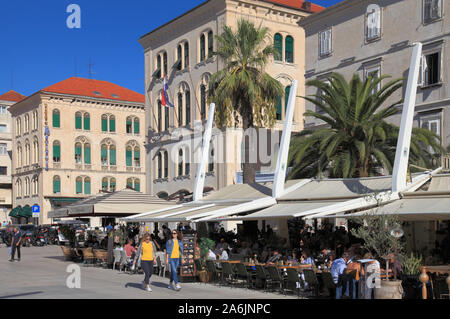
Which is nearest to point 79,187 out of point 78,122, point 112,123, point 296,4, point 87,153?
point 87,153

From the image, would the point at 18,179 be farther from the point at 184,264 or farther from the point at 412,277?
the point at 412,277

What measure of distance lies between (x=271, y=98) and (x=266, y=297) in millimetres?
15684

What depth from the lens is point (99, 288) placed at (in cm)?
1683

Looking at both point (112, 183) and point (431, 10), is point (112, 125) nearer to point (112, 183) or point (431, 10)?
point (112, 183)

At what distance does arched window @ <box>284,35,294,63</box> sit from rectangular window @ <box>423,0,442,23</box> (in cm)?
1617

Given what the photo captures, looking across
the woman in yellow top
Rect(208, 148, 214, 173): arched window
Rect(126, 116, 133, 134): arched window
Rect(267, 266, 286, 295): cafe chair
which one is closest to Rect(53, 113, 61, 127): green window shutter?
Rect(126, 116, 133, 134): arched window

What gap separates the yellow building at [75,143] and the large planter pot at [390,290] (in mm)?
56609

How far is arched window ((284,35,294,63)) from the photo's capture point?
44.9 m

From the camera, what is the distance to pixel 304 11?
45.8m

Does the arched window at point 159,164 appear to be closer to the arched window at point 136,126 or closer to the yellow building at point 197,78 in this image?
the yellow building at point 197,78

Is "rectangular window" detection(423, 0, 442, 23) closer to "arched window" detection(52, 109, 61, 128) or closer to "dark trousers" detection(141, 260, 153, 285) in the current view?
"dark trousers" detection(141, 260, 153, 285)

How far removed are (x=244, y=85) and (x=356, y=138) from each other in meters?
7.32

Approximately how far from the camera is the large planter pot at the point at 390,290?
12875 millimetres
